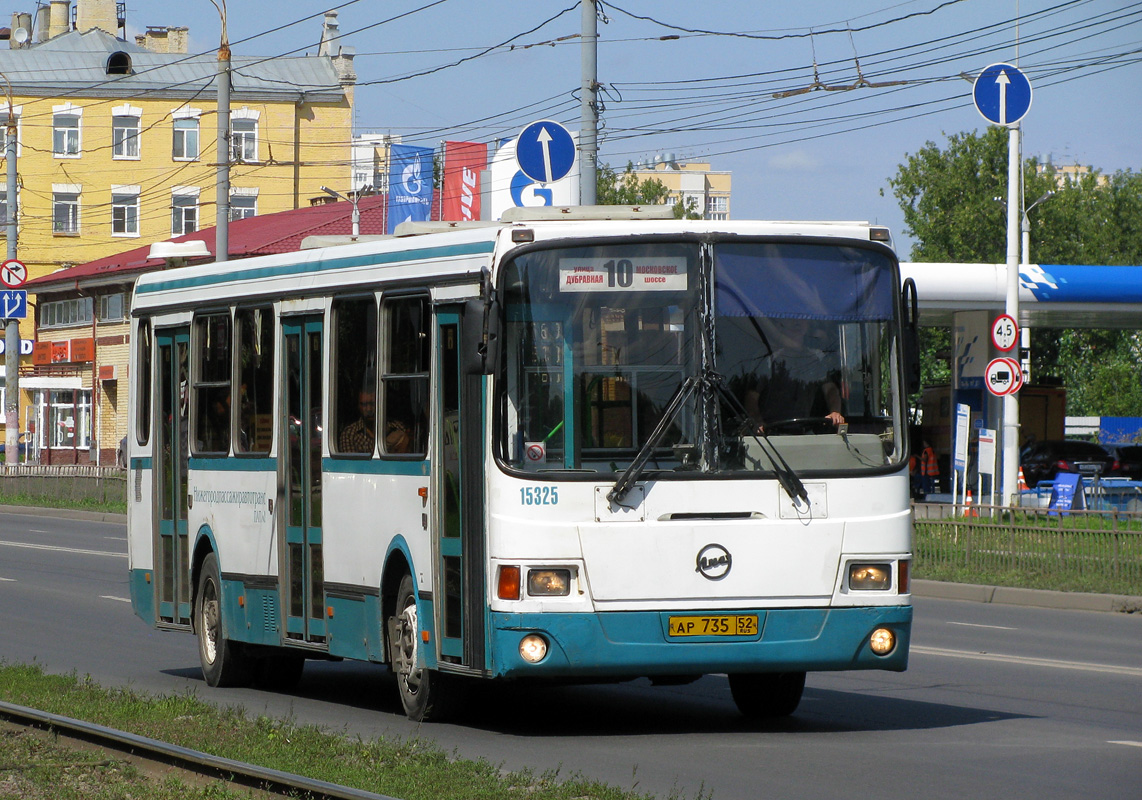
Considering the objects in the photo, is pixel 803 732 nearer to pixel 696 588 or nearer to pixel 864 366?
pixel 696 588

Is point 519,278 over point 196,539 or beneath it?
over

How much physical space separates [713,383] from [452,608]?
71.6 inches

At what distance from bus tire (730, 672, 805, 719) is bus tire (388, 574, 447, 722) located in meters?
1.70

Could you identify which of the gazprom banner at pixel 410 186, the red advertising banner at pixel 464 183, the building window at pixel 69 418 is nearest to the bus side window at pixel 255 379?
the red advertising banner at pixel 464 183

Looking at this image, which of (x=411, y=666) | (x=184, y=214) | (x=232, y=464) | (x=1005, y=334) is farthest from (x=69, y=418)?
(x=411, y=666)

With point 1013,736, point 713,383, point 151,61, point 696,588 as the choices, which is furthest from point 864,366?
point 151,61

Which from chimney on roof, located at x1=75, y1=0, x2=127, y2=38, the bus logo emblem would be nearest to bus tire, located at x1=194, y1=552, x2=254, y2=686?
the bus logo emblem

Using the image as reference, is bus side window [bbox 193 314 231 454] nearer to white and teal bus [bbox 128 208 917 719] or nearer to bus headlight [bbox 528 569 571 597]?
white and teal bus [bbox 128 208 917 719]

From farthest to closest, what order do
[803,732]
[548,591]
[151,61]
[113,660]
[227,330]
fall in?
[151,61], [113,660], [227,330], [803,732], [548,591]

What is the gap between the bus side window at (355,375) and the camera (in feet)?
35.5

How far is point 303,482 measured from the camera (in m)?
11.6

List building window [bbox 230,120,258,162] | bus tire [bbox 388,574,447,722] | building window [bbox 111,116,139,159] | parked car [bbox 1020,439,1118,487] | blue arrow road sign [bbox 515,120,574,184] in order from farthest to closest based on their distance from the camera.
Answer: building window [bbox 111,116,139,159] < building window [bbox 230,120,258,162] < parked car [bbox 1020,439,1118,487] < blue arrow road sign [bbox 515,120,574,184] < bus tire [bbox 388,574,447,722]

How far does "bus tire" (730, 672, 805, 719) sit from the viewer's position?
10516 millimetres

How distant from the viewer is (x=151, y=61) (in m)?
86.1
